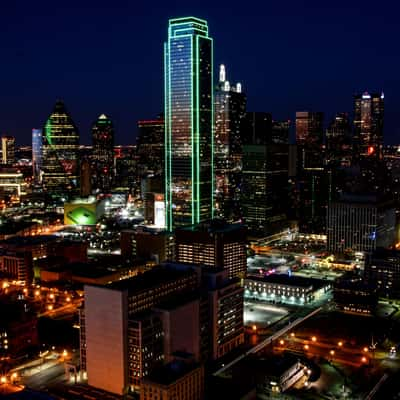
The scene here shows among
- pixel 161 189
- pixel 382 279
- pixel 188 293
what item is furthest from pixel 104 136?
pixel 188 293

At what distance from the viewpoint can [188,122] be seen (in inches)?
3068

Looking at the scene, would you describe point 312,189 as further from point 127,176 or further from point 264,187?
point 127,176

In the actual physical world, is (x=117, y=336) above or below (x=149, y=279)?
below

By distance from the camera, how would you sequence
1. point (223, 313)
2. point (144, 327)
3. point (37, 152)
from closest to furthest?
point (144, 327), point (223, 313), point (37, 152)

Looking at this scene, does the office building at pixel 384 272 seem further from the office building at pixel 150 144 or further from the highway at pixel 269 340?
the office building at pixel 150 144

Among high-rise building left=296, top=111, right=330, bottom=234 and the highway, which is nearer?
the highway

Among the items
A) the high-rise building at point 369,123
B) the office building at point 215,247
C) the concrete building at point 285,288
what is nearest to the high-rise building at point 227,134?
the high-rise building at point 369,123

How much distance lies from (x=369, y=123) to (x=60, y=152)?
7662 centimetres

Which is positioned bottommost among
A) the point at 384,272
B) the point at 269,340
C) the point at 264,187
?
the point at 269,340

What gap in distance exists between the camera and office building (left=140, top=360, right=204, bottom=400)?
28516 millimetres

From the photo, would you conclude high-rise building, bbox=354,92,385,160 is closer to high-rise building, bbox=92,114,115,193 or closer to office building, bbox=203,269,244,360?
high-rise building, bbox=92,114,115,193

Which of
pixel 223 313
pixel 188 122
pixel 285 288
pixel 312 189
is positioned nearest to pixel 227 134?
pixel 312 189

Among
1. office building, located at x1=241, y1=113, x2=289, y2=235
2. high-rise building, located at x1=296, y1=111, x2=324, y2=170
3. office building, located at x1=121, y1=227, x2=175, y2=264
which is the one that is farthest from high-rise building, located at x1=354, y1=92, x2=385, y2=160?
office building, located at x1=121, y1=227, x2=175, y2=264

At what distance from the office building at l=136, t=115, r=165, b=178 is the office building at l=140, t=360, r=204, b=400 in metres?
123
